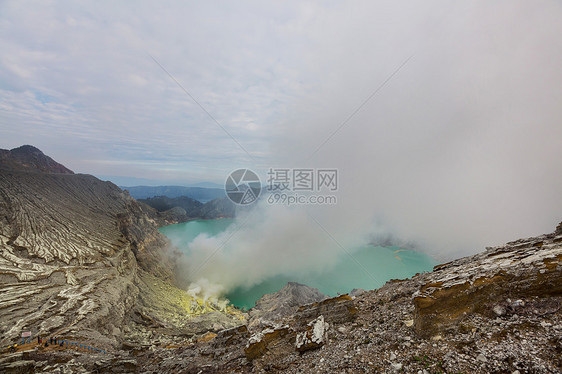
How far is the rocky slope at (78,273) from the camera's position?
1641 centimetres

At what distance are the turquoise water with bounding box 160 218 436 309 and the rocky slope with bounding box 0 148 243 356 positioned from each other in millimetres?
13711

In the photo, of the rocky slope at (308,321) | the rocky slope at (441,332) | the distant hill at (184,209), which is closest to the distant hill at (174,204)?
the distant hill at (184,209)

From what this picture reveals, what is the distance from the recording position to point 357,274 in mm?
55875

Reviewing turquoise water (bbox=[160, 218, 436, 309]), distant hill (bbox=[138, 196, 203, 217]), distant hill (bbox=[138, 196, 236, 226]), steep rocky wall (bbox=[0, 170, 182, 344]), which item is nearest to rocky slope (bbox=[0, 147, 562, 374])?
steep rocky wall (bbox=[0, 170, 182, 344])

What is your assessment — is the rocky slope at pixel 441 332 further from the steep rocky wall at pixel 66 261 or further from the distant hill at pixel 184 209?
the distant hill at pixel 184 209

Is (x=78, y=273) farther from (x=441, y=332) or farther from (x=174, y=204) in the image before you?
(x=174, y=204)

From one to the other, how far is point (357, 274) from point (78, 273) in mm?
56236

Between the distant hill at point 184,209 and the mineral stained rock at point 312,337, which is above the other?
the mineral stained rock at point 312,337

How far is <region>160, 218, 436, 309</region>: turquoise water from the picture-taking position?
4950 centimetres

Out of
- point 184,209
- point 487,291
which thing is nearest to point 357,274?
point 487,291

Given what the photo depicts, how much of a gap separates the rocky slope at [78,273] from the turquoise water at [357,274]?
45.0 ft

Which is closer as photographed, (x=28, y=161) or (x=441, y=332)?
(x=441, y=332)

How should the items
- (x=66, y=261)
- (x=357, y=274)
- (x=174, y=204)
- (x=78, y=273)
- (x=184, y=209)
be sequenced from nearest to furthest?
(x=78, y=273) < (x=66, y=261) < (x=357, y=274) < (x=184, y=209) < (x=174, y=204)

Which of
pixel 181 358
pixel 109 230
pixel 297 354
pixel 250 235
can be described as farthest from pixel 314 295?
pixel 250 235
